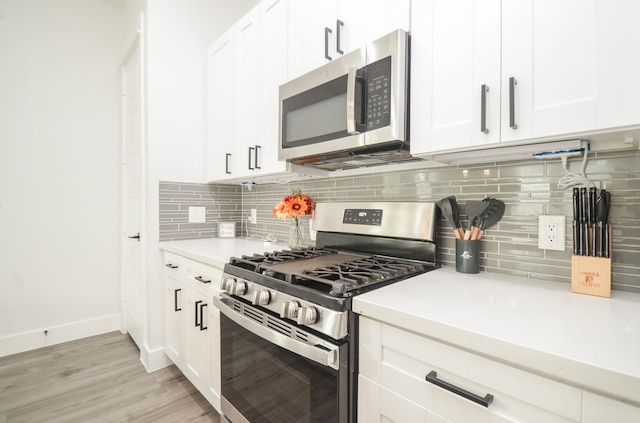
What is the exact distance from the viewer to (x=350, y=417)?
3.01ft

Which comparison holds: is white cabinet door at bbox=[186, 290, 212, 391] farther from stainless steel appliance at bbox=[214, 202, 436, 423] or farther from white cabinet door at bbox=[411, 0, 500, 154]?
white cabinet door at bbox=[411, 0, 500, 154]

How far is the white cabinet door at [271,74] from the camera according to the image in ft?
5.59

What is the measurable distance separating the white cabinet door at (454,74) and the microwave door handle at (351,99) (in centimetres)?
22

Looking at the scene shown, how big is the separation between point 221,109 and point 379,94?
1543 millimetres

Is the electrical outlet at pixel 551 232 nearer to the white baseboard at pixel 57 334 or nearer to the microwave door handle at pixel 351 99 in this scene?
the microwave door handle at pixel 351 99

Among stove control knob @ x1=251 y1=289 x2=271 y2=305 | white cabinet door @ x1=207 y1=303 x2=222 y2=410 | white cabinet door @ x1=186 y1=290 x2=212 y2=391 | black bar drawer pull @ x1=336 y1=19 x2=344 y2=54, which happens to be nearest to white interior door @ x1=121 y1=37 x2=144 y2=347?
white cabinet door @ x1=186 y1=290 x2=212 y2=391

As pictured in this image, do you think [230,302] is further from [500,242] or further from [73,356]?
[73,356]

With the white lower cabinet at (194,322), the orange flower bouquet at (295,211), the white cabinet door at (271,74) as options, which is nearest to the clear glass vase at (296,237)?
the orange flower bouquet at (295,211)

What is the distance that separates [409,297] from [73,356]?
2935 mm

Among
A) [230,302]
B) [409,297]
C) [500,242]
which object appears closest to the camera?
[409,297]

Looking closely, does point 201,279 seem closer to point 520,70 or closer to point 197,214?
point 197,214

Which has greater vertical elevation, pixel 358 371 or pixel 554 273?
pixel 554 273

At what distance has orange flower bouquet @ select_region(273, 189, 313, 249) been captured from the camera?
1.90m

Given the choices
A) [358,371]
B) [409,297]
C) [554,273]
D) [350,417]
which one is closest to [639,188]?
[554,273]
